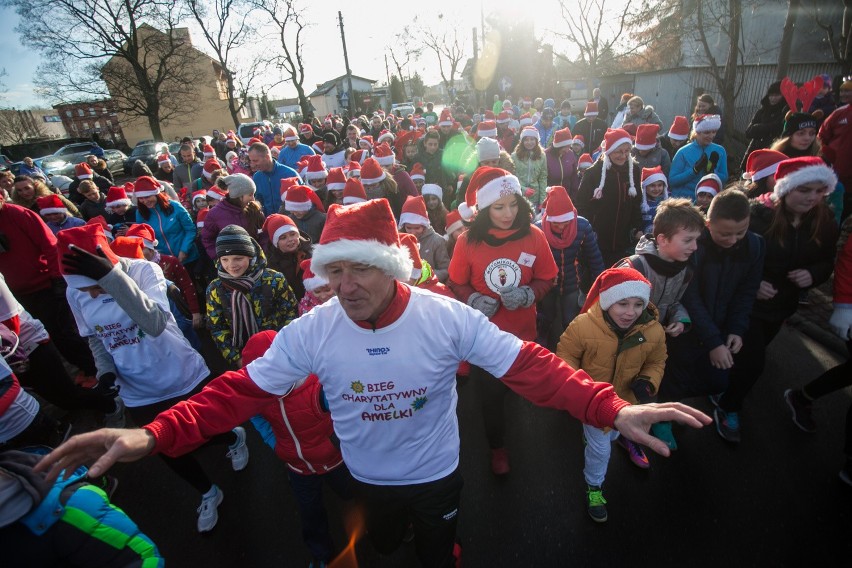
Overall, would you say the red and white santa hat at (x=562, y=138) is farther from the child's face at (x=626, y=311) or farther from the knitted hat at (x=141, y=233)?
the knitted hat at (x=141, y=233)

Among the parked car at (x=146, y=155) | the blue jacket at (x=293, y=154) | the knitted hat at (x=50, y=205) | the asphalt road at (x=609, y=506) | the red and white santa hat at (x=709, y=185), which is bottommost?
the asphalt road at (x=609, y=506)

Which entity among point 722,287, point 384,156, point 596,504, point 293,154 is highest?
point 293,154

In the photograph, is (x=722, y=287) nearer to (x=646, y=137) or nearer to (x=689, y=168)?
(x=689, y=168)

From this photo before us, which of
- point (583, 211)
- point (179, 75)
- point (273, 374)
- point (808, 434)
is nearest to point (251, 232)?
point (273, 374)

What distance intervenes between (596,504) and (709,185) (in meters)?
3.99

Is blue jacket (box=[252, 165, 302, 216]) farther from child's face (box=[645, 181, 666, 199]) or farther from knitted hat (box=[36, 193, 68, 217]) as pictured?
child's face (box=[645, 181, 666, 199])

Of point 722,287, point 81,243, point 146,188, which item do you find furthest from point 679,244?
point 146,188

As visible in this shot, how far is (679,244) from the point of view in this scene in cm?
283

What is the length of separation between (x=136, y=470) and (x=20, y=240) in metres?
2.70

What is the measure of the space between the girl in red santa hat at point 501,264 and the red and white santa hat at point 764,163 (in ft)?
8.22

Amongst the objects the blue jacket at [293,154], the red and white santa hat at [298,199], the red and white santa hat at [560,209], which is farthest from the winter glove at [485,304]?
the blue jacket at [293,154]

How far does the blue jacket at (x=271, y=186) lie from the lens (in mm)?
6637

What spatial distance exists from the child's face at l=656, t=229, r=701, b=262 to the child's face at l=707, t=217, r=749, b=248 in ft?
0.44

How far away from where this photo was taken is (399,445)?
191 centimetres
